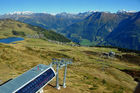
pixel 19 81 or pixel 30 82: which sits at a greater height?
pixel 19 81

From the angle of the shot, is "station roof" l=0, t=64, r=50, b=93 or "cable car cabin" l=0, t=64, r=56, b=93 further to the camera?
"cable car cabin" l=0, t=64, r=56, b=93

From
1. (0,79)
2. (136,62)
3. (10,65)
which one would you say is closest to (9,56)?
(10,65)

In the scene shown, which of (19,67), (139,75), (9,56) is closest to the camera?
(19,67)

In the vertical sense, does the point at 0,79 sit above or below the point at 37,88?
below

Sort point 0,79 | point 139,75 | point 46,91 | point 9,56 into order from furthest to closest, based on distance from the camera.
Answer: point 139,75 < point 9,56 < point 0,79 < point 46,91

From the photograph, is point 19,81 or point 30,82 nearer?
point 19,81

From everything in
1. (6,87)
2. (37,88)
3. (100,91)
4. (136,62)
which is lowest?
(136,62)

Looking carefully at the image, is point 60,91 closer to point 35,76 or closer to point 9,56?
point 35,76

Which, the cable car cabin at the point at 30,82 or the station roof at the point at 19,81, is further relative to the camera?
the cable car cabin at the point at 30,82
